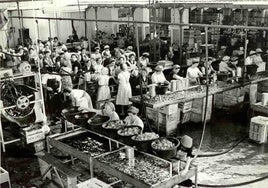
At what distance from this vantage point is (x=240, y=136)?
357 inches

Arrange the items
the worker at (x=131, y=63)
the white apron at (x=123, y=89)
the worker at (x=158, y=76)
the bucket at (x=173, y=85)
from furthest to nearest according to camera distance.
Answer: the worker at (x=131, y=63)
the worker at (x=158, y=76)
the white apron at (x=123, y=89)
the bucket at (x=173, y=85)

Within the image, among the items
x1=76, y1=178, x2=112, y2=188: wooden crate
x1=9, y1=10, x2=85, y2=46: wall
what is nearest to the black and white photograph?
x1=76, y1=178, x2=112, y2=188: wooden crate

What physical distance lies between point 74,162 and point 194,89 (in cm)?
394

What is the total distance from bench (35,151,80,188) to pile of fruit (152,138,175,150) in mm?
1457

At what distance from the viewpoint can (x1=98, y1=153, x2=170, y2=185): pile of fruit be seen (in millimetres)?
5312

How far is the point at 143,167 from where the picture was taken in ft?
18.6

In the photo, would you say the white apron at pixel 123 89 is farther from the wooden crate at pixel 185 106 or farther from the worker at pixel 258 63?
the worker at pixel 258 63

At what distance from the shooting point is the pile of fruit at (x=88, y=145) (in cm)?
645

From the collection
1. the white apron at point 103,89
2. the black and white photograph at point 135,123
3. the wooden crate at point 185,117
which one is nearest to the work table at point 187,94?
the black and white photograph at point 135,123

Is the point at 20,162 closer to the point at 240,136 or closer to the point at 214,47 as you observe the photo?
the point at 240,136

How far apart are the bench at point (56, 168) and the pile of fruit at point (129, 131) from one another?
3.49 ft

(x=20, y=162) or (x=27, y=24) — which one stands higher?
(x=27, y=24)

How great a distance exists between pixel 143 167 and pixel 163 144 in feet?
1.65

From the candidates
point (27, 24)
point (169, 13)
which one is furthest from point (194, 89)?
point (27, 24)
